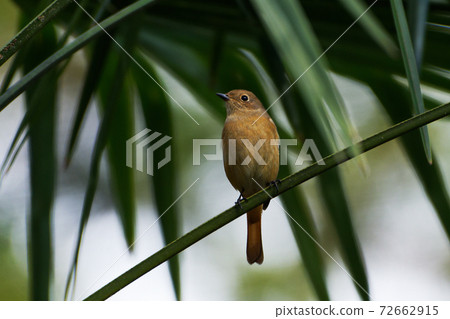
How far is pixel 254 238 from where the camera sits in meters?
1.96

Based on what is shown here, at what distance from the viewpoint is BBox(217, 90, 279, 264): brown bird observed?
189 centimetres

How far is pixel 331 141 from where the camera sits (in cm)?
68

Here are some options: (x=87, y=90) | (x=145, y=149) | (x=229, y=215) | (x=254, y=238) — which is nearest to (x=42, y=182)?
(x=87, y=90)

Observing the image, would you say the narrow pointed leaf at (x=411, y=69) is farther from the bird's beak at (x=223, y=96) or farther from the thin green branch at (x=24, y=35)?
the bird's beak at (x=223, y=96)

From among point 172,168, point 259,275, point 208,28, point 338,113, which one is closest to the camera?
point 338,113

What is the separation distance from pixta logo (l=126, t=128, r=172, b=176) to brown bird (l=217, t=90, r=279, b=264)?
37 centimetres

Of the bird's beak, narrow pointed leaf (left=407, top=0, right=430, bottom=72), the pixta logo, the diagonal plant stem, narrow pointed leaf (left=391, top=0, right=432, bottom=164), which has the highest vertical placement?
the bird's beak

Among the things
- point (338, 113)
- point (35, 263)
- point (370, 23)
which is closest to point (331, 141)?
point (338, 113)

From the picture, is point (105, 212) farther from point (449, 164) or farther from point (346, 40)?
point (449, 164)

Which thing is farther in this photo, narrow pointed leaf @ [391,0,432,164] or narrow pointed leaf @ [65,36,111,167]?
narrow pointed leaf @ [65,36,111,167]

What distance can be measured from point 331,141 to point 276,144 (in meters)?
1.19

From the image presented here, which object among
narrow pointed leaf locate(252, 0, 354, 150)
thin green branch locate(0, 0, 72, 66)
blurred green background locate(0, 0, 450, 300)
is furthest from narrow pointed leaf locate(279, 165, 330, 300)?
thin green branch locate(0, 0, 72, 66)

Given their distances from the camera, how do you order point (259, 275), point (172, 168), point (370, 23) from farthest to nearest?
point (259, 275)
point (172, 168)
point (370, 23)

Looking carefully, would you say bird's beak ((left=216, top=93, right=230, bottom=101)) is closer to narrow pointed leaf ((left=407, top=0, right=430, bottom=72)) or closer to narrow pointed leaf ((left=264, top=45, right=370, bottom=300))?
narrow pointed leaf ((left=264, top=45, right=370, bottom=300))
